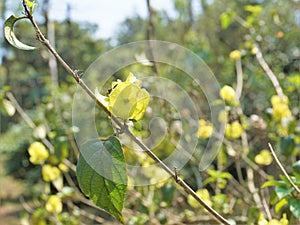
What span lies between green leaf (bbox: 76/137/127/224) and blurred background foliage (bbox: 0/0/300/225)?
70 millimetres

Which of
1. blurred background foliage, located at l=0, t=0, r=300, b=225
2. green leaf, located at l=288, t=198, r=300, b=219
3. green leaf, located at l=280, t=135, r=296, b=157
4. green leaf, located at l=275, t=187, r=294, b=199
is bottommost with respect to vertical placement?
blurred background foliage, located at l=0, t=0, r=300, b=225

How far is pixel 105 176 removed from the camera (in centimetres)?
39

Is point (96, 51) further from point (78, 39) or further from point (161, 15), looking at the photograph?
point (161, 15)

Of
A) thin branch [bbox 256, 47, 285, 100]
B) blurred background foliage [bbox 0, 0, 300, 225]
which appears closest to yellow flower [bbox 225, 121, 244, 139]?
blurred background foliage [bbox 0, 0, 300, 225]

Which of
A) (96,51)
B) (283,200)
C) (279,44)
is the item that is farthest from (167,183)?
(96,51)

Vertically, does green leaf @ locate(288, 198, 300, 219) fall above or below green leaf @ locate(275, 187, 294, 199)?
below

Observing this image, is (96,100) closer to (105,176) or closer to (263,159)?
(105,176)

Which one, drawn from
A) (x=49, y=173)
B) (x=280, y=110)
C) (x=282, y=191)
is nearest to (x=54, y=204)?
(x=49, y=173)

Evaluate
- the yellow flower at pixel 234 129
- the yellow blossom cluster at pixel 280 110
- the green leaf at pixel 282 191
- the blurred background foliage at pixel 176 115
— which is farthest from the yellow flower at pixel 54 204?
the green leaf at pixel 282 191

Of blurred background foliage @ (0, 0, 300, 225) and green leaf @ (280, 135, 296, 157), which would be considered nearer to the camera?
green leaf @ (280, 135, 296, 157)

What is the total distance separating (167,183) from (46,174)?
0.36m

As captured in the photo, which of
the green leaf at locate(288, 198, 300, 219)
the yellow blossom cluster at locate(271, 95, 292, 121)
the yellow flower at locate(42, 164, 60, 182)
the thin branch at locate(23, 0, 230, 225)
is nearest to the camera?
the thin branch at locate(23, 0, 230, 225)

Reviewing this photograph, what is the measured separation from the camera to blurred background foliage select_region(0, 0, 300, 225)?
108cm

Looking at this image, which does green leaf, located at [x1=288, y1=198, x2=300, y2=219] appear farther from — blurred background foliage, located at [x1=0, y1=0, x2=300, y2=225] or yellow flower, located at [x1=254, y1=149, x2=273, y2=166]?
yellow flower, located at [x1=254, y1=149, x2=273, y2=166]
